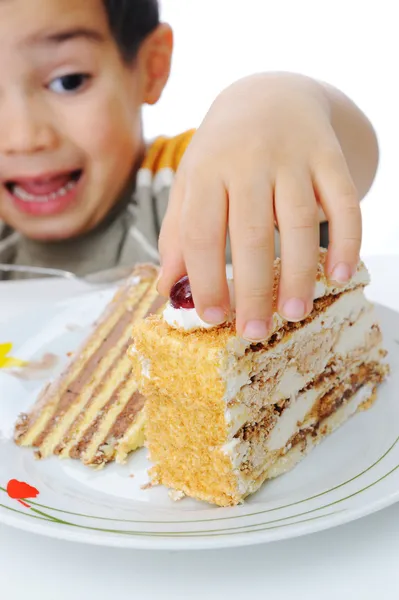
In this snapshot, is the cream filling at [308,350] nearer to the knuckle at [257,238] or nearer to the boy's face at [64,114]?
the knuckle at [257,238]

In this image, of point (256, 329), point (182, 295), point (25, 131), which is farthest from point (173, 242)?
point (25, 131)

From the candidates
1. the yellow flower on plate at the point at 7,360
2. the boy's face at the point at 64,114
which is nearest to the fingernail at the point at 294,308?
the yellow flower on plate at the point at 7,360

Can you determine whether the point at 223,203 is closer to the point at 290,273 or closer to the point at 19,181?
the point at 290,273

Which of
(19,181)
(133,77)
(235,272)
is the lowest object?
(19,181)

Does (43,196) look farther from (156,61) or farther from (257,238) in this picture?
(257,238)

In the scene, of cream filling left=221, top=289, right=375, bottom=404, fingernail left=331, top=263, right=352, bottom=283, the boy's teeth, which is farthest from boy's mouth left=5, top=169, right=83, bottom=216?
fingernail left=331, top=263, right=352, bottom=283

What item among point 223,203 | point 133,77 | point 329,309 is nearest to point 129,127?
point 133,77
